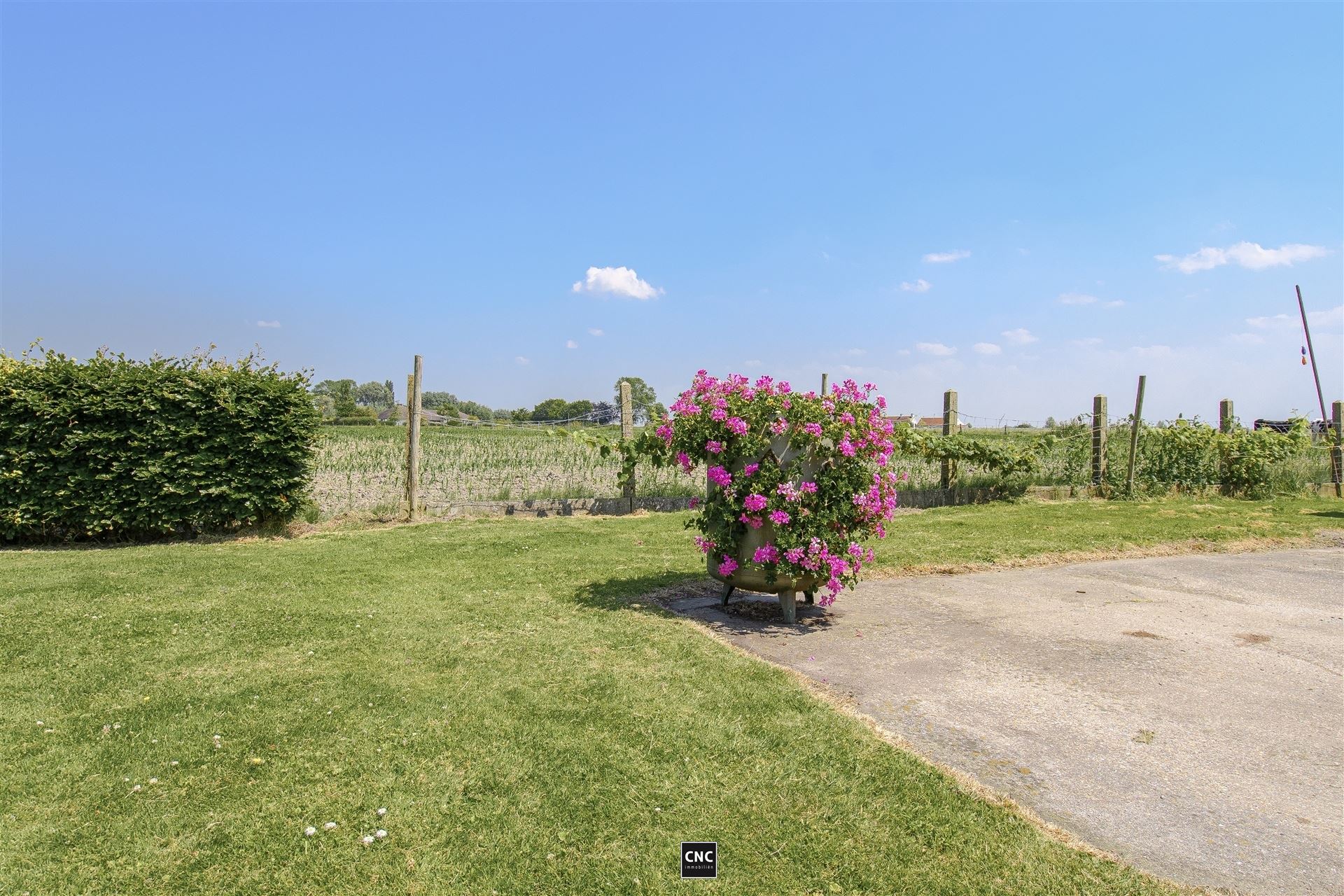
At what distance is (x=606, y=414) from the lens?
12703 mm

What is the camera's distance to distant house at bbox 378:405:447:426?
13031 millimetres

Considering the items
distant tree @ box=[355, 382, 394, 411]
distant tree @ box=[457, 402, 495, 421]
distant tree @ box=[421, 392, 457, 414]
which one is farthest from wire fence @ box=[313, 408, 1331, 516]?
distant tree @ box=[355, 382, 394, 411]

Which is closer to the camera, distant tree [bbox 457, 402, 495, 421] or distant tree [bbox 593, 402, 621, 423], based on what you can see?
distant tree [bbox 593, 402, 621, 423]

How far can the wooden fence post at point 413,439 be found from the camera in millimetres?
10352

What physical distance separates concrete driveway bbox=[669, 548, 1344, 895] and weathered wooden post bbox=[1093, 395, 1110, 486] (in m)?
7.01

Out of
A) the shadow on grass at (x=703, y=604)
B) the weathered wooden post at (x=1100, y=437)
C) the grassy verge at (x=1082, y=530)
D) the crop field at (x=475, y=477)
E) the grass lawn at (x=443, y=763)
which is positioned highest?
the weathered wooden post at (x=1100, y=437)

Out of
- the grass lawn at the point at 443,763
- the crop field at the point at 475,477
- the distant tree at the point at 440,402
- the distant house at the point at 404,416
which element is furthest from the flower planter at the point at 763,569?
the distant tree at the point at 440,402

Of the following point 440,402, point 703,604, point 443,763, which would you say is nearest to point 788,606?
point 703,604

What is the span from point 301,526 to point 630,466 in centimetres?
587

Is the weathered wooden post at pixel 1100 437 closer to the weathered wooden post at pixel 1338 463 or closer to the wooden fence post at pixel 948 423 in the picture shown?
the wooden fence post at pixel 948 423

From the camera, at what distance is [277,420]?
29.1ft

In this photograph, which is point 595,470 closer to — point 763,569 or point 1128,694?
point 763,569

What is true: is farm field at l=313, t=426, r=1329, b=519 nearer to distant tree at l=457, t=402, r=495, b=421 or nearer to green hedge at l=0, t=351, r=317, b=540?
green hedge at l=0, t=351, r=317, b=540

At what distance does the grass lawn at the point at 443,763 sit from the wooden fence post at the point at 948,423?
8.99 meters
